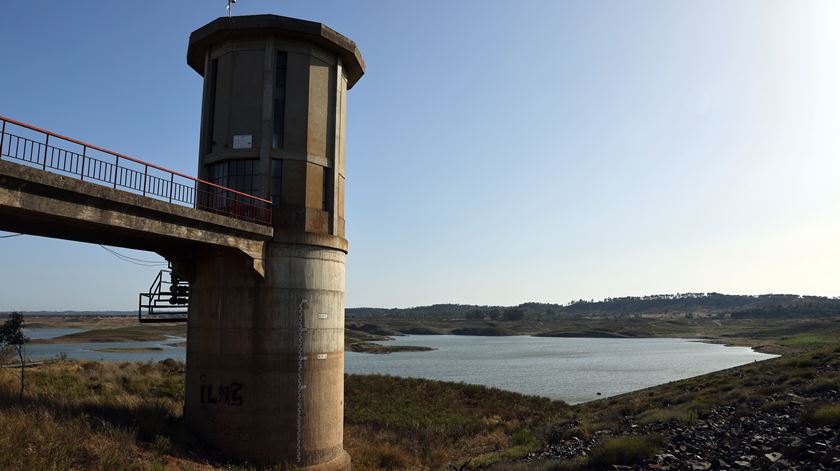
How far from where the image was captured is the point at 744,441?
45.5 ft

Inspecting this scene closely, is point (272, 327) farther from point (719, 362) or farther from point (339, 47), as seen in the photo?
point (719, 362)

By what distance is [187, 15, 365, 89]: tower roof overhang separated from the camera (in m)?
18.9

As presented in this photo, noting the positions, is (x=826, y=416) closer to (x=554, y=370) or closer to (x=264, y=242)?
(x=264, y=242)

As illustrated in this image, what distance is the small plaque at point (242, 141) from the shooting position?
18766mm

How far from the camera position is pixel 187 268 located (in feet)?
60.4

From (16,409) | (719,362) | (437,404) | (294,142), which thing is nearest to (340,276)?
(294,142)

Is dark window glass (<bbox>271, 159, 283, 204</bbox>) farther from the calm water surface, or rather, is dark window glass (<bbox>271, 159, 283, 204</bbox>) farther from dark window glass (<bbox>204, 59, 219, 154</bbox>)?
the calm water surface

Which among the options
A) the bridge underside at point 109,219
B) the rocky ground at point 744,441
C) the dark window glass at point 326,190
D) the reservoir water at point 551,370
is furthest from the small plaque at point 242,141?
the reservoir water at point 551,370

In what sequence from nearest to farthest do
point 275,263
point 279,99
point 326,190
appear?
point 275,263 → point 279,99 → point 326,190

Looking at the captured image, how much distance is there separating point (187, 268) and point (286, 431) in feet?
21.0

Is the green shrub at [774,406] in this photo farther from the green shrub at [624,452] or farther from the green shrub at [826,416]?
the green shrub at [624,452]

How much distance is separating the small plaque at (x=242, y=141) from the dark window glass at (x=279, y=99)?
0.85 metres

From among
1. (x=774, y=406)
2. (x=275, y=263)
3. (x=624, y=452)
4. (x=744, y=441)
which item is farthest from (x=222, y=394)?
(x=774, y=406)

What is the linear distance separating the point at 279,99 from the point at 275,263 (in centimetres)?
591
